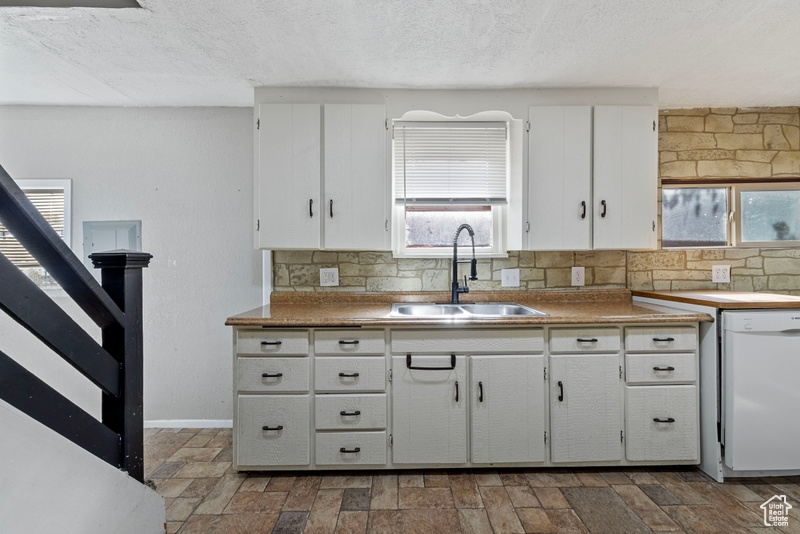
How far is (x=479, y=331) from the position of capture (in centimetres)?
221

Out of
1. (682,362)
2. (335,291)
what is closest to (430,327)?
(335,291)

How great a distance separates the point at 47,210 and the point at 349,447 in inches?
106

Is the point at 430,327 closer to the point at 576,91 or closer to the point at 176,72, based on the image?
the point at 576,91

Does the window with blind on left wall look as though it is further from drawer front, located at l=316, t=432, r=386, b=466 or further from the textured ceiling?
drawer front, located at l=316, t=432, r=386, b=466

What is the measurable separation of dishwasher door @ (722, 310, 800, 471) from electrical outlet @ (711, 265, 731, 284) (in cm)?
82

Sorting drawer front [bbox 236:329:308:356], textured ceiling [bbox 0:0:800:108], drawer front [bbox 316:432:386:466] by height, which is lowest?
drawer front [bbox 316:432:386:466]

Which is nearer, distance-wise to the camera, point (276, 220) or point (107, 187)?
point (276, 220)

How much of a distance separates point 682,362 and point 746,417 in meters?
0.38

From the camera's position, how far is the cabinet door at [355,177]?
8.21 ft

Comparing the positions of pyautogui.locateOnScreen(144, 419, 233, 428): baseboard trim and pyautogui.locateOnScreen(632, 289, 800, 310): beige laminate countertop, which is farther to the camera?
pyautogui.locateOnScreen(144, 419, 233, 428): baseboard trim

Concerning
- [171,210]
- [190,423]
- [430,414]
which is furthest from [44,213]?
→ [430,414]

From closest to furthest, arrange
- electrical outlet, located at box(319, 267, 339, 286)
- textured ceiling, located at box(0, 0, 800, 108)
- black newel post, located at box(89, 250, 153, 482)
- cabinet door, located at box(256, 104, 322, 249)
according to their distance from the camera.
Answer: black newel post, located at box(89, 250, 153, 482), textured ceiling, located at box(0, 0, 800, 108), cabinet door, located at box(256, 104, 322, 249), electrical outlet, located at box(319, 267, 339, 286)

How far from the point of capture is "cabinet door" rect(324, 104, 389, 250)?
2502mm

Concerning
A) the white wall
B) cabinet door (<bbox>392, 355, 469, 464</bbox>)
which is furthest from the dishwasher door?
the white wall
